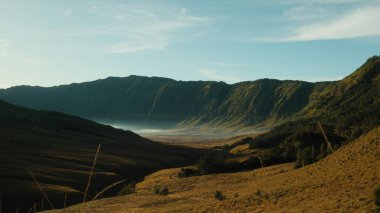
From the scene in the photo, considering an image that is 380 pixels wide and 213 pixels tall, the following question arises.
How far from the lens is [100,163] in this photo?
449ft

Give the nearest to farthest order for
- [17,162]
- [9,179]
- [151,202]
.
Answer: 1. [151,202]
2. [9,179]
3. [17,162]

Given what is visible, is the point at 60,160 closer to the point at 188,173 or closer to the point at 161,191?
the point at 188,173

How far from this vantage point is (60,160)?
429 feet

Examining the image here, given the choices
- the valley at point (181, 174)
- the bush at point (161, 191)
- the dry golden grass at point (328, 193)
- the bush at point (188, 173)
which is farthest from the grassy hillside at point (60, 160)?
the dry golden grass at point (328, 193)

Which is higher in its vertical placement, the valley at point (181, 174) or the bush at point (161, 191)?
the valley at point (181, 174)

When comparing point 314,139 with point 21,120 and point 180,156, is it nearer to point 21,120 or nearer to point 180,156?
point 180,156

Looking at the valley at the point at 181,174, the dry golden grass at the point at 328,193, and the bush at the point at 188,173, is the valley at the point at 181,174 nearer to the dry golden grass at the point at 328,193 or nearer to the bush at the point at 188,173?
the dry golden grass at the point at 328,193

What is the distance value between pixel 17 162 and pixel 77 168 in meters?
15.4

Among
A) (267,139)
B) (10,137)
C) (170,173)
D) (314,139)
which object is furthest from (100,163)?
(267,139)

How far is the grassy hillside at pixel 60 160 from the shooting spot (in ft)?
304

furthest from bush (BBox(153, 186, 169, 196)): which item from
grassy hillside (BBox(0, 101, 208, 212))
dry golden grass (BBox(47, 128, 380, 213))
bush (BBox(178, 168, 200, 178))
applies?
bush (BBox(178, 168, 200, 178))

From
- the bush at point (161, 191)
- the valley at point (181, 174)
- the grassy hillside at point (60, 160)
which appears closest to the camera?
the valley at point (181, 174)

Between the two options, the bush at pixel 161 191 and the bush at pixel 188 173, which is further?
the bush at pixel 188 173

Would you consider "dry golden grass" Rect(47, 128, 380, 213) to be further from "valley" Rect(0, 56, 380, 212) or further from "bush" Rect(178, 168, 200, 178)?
"bush" Rect(178, 168, 200, 178)
